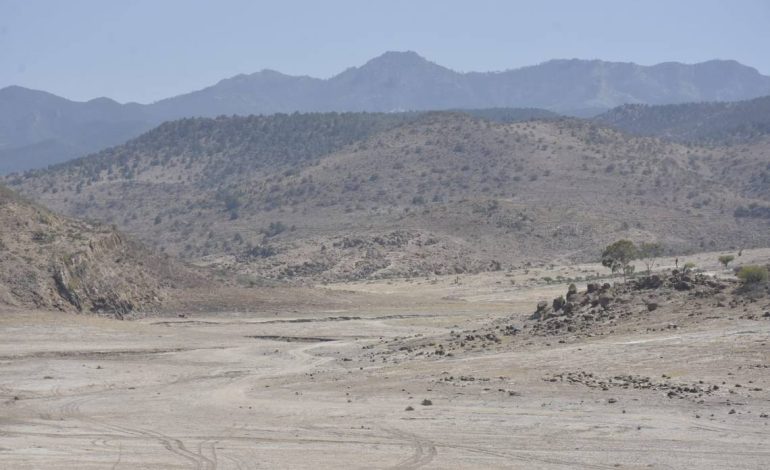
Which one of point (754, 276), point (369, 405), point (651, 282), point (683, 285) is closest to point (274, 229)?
point (651, 282)

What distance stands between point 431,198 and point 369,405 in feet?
378

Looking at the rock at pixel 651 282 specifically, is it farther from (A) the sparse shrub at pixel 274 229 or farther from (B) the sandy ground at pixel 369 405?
(A) the sparse shrub at pixel 274 229

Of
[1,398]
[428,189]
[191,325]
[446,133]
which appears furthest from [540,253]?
[1,398]

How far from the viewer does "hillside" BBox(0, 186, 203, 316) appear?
50000mm

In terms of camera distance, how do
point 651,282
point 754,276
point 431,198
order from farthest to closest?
point 431,198, point 651,282, point 754,276

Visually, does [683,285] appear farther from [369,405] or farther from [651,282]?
[369,405]

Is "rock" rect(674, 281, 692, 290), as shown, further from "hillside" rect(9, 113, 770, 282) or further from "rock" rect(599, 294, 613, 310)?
"hillside" rect(9, 113, 770, 282)

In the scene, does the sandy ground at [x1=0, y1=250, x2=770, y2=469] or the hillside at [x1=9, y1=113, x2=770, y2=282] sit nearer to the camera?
the sandy ground at [x1=0, y1=250, x2=770, y2=469]

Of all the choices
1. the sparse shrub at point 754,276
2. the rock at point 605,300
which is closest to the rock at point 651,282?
the rock at point 605,300

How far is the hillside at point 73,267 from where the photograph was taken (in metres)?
50.0

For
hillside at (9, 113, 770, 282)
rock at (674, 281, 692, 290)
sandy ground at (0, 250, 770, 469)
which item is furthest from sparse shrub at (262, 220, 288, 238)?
rock at (674, 281, 692, 290)

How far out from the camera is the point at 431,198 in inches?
5571

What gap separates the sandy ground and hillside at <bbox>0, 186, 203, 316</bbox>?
5134 millimetres

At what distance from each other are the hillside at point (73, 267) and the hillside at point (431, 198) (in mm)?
41679
